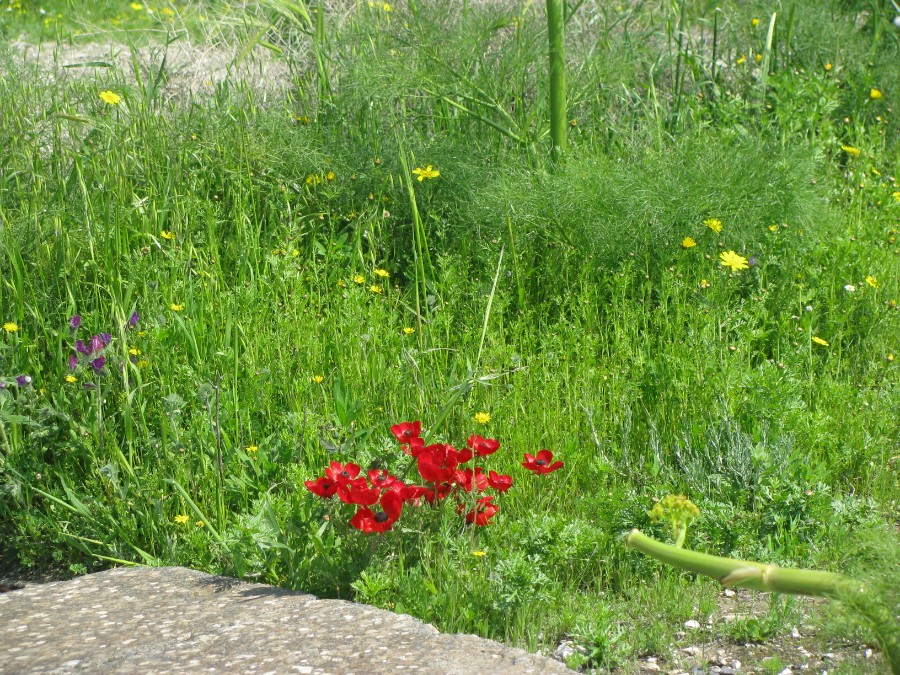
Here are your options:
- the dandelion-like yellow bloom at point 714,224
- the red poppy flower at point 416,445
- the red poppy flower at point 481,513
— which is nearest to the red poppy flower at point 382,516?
the red poppy flower at point 416,445

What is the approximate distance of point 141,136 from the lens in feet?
13.0

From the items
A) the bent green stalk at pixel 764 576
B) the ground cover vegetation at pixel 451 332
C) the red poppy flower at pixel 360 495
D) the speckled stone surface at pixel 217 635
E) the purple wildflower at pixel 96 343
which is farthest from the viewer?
the purple wildflower at pixel 96 343

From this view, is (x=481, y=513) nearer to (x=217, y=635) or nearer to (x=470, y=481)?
(x=470, y=481)

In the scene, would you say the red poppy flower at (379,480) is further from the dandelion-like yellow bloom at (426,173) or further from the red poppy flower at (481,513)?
the dandelion-like yellow bloom at (426,173)

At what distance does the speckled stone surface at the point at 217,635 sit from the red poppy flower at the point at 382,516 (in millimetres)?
183

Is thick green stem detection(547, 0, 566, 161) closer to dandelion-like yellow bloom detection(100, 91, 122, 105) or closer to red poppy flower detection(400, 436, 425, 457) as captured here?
dandelion-like yellow bloom detection(100, 91, 122, 105)

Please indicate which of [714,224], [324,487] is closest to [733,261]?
[714,224]

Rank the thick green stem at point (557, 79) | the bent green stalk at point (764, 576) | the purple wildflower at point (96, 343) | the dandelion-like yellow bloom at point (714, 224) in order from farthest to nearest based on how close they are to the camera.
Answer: the thick green stem at point (557, 79) → the dandelion-like yellow bloom at point (714, 224) → the purple wildflower at point (96, 343) → the bent green stalk at point (764, 576)

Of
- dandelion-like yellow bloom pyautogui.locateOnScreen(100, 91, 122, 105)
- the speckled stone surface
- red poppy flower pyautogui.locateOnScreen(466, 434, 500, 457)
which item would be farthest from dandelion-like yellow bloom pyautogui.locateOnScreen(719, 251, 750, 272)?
dandelion-like yellow bloom pyautogui.locateOnScreen(100, 91, 122, 105)

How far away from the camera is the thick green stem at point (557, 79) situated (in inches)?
164

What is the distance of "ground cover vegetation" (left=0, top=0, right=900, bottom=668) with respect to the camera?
2.47 m

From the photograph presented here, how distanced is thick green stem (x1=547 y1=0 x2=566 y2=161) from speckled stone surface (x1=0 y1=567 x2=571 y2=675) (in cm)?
258

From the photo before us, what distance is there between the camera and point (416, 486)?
2.40 metres

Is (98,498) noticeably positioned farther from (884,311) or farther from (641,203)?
(884,311)
